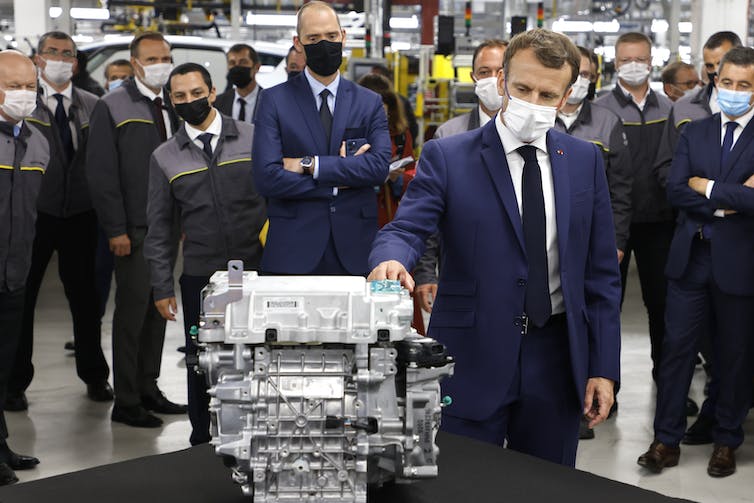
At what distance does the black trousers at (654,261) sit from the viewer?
17.4ft

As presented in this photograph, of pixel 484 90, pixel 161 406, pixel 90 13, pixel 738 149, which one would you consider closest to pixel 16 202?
pixel 161 406

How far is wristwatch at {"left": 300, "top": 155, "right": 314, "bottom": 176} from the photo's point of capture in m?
3.83

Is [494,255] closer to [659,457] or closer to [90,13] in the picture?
[659,457]

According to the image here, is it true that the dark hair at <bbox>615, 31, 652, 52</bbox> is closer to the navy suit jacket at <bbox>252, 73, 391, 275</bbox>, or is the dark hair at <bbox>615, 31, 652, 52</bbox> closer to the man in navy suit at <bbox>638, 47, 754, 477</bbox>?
the man in navy suit at <bbox>638, 47, 754, 477</bbox>

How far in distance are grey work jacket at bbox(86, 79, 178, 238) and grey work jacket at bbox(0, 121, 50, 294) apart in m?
0.57

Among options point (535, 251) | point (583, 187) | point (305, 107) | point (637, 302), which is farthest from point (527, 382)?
point (637, 302)

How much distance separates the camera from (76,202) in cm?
521

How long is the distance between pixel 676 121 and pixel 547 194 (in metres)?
2.77

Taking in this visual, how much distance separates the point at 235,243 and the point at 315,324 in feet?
7.55

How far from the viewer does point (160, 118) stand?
5.00 m

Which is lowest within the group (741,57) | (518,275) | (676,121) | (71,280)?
(71,280)

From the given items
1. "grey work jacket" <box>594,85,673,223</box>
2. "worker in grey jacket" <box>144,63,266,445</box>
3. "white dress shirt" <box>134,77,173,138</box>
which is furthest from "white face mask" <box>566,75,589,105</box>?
"white dress shirt" <box>134,77,173,138</box>

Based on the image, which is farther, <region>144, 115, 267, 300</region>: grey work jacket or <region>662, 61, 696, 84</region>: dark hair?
<region>662, 61, 696, 84</region>: dark hair

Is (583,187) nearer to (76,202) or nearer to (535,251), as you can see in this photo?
(535,251)
